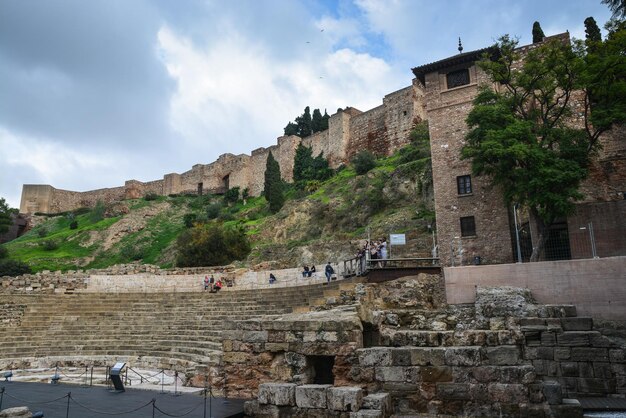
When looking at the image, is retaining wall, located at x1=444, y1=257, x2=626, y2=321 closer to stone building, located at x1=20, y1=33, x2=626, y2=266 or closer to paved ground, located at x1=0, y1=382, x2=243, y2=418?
stone building, located at x1=20, y1=33, x2=626, y2=266

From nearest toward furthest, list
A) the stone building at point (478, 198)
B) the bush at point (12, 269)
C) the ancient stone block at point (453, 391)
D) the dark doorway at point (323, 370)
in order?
1. the ancient stone block at point (453, 391)
2. the dark doorway at point (323, 370)
3. the stone building at point (478, 198)
4. the bush at point (12, 269)

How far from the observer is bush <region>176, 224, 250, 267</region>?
33000 mm

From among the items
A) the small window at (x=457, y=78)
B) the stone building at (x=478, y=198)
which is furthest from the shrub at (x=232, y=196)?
the small window at (x=457, y=78)

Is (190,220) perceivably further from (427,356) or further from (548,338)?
(427,356)

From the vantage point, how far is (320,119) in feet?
204

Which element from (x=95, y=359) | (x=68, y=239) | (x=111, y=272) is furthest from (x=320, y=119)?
(x=95, y=359)

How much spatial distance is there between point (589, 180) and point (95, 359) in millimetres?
22561

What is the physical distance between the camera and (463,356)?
7168 mm

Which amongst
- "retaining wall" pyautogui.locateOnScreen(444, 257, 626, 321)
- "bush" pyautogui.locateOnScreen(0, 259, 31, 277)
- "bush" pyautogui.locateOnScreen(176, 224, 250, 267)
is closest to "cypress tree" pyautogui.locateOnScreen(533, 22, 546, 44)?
"retaining wall" pyautogui.locateOnScreen(444, 257, 626, 321)

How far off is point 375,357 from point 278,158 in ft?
180

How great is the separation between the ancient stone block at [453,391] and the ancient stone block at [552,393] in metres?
1.22

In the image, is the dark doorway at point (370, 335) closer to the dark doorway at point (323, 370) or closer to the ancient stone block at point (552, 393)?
the dark doorway at point (323, 370)

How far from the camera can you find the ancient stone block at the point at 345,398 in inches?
262

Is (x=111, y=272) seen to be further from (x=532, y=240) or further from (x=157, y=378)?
(x=532, y=240)
